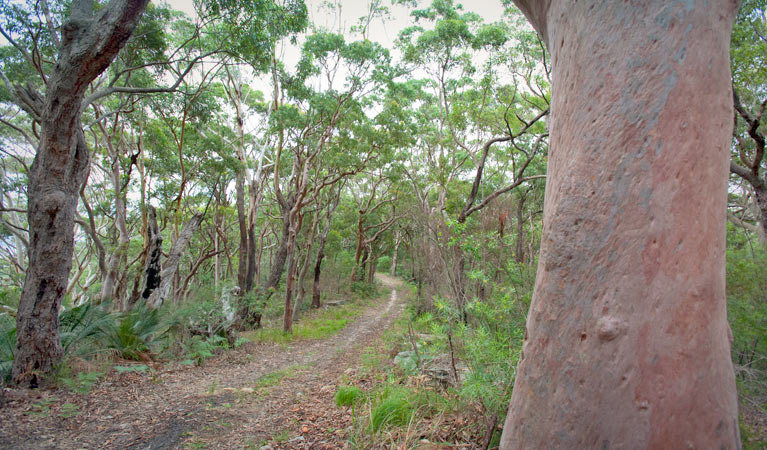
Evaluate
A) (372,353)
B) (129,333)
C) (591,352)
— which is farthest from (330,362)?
(591,352)

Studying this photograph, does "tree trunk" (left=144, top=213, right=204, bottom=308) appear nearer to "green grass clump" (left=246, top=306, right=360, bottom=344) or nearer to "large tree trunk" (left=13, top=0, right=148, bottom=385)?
"green grass clump" (left=246, top=306, right=360, bottom=344)

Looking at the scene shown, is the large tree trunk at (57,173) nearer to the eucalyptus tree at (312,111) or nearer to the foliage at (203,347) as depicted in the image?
the foliage at (203,347)

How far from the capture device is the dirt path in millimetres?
3760

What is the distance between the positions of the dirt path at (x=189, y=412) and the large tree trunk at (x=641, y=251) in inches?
110

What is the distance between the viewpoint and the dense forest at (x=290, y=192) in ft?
14.1

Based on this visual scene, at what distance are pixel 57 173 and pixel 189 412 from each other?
337cm

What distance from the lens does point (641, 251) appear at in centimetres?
146

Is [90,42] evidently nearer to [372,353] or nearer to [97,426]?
[97,426]

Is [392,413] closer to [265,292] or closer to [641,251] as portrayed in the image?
[641,251]

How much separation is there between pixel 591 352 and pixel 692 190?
28.3 inches

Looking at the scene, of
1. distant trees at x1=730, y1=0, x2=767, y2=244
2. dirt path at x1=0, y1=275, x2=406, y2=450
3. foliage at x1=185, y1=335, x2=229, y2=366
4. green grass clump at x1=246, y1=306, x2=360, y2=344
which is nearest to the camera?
dirt path at x1=0, y1=275, x2=406, y2=450

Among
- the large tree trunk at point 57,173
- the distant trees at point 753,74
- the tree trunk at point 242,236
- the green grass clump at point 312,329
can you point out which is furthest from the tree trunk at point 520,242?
the tree trunk at point 242,236

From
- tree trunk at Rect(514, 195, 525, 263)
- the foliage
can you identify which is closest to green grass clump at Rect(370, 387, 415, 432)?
tree trunk at Rect(514, 195, 525, 263)

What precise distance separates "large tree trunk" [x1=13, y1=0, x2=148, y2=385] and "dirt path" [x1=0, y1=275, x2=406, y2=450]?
64cm
